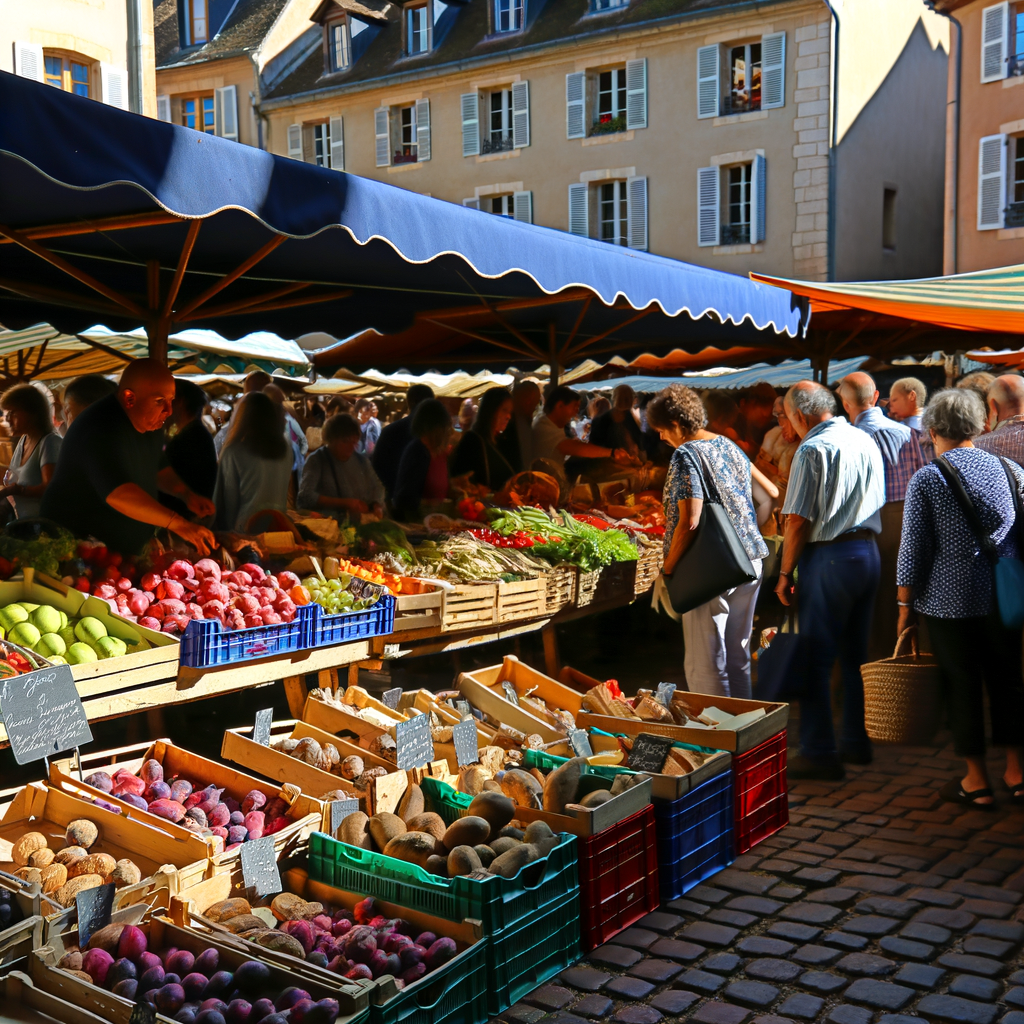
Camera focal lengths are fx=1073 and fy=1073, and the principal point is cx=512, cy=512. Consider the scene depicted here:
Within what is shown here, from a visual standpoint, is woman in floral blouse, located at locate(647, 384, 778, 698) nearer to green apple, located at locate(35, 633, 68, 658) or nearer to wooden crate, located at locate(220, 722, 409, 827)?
wooden crate, located at locate(220, 722, 409, 827)

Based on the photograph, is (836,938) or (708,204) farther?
(708,204)

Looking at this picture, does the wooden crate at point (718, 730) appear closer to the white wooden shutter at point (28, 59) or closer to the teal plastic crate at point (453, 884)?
the teal plastic crate at point (453, 884)

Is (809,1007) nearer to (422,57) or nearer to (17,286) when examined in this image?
(17,286)

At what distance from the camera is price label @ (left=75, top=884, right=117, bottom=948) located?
2.51 meters

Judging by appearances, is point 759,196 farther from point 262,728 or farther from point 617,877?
point 617,877

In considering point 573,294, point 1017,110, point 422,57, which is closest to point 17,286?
point 573,294

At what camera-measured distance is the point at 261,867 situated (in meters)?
2.91

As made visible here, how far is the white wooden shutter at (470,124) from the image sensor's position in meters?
24.0

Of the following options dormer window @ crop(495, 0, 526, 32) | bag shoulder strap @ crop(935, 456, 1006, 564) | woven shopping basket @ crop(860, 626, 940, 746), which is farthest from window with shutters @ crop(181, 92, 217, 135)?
woven shopping basket @ crop(860, 626, 940, 746)

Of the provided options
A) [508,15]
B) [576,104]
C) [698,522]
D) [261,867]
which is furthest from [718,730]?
[508,15]

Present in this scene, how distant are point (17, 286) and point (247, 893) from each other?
3852mm

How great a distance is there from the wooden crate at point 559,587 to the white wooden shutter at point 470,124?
19753mm

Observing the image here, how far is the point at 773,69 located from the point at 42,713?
20608 mm

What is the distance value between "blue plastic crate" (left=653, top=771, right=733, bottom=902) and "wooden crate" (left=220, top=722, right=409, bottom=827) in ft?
2.88
